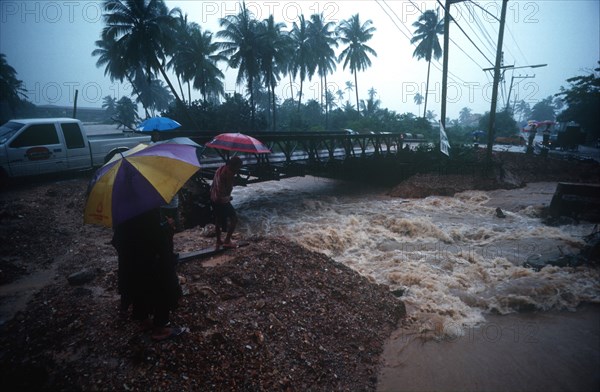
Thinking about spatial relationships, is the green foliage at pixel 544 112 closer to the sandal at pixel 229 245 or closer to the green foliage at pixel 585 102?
the green foliage at pixel 585 102

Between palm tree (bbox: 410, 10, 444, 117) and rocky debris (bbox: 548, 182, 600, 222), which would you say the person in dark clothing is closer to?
rocky debris (bbox: 548, 182, 600, 222)

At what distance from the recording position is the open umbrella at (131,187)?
2586 mm

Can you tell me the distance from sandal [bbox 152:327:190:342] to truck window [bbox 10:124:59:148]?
10.1 m

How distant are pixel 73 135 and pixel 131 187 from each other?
1057 cm

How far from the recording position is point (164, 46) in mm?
24094

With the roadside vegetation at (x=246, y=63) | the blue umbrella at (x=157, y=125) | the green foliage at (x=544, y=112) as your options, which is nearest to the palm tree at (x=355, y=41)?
the roadside vegetation at (x=246, y=63)

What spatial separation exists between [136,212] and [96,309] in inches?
84.8

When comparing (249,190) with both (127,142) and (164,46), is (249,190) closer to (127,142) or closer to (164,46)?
(127,142)

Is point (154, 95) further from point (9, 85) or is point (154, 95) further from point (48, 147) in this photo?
point (48, 147)

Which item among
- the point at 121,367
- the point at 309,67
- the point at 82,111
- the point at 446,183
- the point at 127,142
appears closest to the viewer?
the point at 121,367

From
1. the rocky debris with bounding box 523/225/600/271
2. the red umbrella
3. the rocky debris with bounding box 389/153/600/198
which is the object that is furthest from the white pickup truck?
the rocky debris with bounding box 523/225/600/271

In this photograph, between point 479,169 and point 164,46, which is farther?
point 164,46

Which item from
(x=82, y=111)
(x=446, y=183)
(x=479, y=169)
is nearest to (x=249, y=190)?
(x=446, y=183)

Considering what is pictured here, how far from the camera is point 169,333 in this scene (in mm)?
3266
